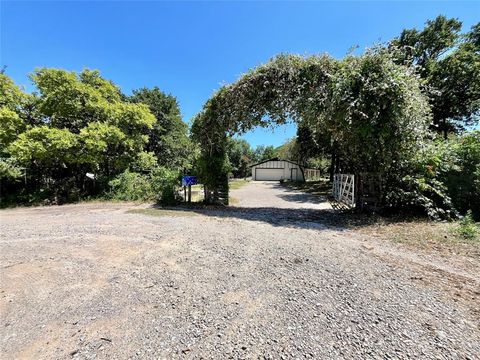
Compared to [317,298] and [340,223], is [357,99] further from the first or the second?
[317,298]

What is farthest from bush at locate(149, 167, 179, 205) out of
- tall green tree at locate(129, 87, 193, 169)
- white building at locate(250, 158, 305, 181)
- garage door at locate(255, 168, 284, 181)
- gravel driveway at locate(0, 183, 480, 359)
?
garage door at locate(255, 168, 284, 181)

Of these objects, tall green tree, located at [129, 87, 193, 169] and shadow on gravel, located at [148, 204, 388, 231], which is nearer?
shadow on gravel, located at [148, 204, 388, 231]

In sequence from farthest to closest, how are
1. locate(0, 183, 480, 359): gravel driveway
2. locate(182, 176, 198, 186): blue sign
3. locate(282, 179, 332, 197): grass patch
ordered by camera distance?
locate(282, 179, 332, 197): grass patch → locate(182, 176, 198, 186): blue sign → locate(0, 183, 480, 359): gravel driveway

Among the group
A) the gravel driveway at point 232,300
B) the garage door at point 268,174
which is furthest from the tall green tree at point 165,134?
the gravel driveway at point 232,300

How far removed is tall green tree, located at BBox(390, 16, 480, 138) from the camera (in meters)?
14.8

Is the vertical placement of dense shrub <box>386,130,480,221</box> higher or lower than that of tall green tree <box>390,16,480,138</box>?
lower

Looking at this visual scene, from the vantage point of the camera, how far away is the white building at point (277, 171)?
3547cm

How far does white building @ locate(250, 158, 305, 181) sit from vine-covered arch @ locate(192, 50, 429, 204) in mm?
26651

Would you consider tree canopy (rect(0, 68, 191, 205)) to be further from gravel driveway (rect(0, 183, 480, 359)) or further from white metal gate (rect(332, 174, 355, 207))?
white metal gate (rect(332, 174, 355, 207))

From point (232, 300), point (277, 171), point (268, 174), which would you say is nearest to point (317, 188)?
point (277, 171)

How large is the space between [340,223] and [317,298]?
473 centimetres

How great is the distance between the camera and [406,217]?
280 inches

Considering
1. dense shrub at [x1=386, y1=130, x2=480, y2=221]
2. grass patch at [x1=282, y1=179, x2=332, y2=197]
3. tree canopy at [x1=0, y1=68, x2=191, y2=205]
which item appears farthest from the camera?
grass patch at [x1=282, y1=179, x2=332, y2=197]

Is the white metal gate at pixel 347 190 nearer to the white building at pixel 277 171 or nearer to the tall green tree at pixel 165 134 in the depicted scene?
the tall green tree at pixel 165 134
